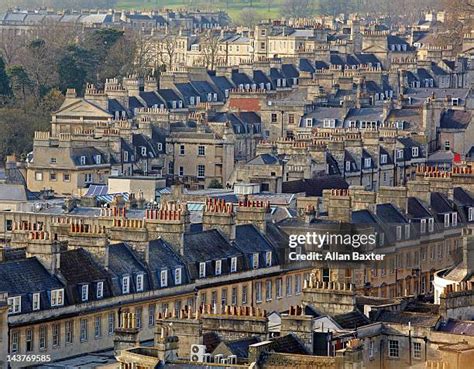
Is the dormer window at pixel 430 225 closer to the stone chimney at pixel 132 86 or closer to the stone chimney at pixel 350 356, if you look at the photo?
the stone chimney at pixel 350 356

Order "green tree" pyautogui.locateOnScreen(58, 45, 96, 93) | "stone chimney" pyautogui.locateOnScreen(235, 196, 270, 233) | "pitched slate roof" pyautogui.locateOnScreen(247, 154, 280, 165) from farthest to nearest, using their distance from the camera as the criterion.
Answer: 1. "green tree" pyautogui.locateOnScreen(58, 45, 96, 93)
2. "pitched slate roof" pyautogui.locateOnScreen(247, 154, 280, 165)
3. "stone chimney" pyautogui.locateOnScreen(235, 196, 270, 233)

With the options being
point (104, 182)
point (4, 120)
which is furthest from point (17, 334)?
point (4, 120)

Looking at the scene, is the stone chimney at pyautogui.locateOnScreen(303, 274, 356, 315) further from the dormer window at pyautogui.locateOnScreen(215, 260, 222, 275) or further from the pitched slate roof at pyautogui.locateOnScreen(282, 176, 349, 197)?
the pitched slate roof at pyautogui.locateOnScreen(282, 176, 349, 197)

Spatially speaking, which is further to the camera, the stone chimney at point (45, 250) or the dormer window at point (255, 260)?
the dormer window at point (255, 260)

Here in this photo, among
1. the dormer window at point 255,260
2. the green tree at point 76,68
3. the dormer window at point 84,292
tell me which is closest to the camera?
the dormer window at point 84,292

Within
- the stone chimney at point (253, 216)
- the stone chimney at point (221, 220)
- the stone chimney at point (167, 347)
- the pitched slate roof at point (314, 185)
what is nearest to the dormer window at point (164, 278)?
the stone chimney at point (221, 220)

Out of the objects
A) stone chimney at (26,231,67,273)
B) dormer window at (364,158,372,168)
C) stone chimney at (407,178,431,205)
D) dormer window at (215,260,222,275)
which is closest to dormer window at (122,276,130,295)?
stone chimney at (26,231,67,273)

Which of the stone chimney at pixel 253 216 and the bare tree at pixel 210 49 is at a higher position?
the bare tree at pixel 210 49
